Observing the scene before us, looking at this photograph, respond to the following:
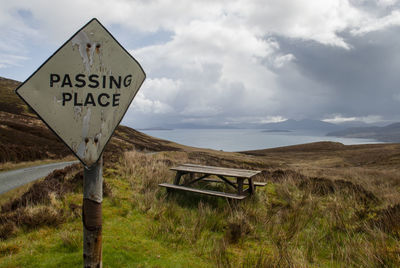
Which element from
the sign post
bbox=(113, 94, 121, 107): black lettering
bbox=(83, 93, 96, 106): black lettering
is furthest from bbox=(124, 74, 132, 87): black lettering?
bbox=(83, 93, 96, 106): black lettering

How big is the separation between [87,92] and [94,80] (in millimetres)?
108

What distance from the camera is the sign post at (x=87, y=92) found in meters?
1.74

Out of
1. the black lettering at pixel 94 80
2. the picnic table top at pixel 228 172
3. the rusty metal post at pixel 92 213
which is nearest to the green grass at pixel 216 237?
the picnic table top at pixel 228 172

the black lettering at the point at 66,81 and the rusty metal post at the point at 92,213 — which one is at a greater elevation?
the black lettering at the point at 66,81

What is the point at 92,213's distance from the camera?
2.03 metres

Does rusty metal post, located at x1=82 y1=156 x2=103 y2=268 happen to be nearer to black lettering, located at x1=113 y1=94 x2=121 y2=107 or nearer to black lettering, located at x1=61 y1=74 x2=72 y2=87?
black lettering, located at x1=113 y1=94 x2=121 y2=107

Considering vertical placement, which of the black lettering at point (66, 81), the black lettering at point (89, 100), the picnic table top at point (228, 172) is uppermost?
the black lettering at point (66, 81)

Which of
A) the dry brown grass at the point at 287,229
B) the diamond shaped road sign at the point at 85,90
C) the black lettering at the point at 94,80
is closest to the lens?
the diamond shaped road sign at the point at 85,90

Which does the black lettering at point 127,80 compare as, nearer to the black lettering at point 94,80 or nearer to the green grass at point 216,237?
the black lettering at point 94,80

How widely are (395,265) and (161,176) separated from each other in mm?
6850

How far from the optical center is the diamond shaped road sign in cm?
174

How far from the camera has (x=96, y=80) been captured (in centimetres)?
186

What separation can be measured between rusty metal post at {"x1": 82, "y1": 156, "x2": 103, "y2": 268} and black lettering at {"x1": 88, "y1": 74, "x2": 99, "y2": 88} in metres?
0.57

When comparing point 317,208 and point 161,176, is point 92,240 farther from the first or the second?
point 161,176
